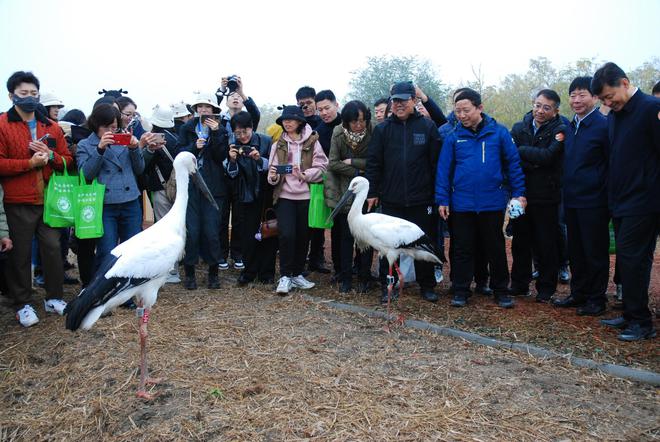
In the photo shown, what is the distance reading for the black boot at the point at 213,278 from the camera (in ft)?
22.9

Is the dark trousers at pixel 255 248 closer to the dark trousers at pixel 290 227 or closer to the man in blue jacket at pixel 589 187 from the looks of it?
the dark trousers at pixel 290 227

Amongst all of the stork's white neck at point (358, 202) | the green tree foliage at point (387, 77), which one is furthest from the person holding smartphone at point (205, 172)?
the green tree foliage at point (387, 77)

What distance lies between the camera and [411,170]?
20.1ft

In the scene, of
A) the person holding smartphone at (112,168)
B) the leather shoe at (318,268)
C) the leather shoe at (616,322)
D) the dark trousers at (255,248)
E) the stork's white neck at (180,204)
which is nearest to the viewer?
the stork's white neck at (180,204)

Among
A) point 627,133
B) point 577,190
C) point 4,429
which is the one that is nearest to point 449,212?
point 577,190

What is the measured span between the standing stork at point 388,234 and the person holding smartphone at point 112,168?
99.4 inches

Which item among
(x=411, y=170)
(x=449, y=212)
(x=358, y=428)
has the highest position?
(x=411, y=170)

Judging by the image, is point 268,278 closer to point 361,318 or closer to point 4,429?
point 361,318

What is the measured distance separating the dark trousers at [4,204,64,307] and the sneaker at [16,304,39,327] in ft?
0.36

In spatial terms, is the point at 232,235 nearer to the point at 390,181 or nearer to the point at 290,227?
the point at 290,227

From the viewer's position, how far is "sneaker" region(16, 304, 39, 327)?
5.60m

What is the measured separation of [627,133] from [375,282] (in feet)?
11.6

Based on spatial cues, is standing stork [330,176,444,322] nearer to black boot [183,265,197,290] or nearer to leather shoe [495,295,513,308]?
leather shoe [495,295,513,308]

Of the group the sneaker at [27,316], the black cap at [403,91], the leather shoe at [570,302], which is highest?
the black cap at [403,91]
